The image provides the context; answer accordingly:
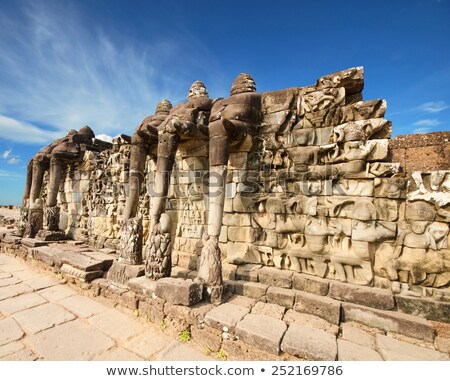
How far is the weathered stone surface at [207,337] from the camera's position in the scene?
2.71 m

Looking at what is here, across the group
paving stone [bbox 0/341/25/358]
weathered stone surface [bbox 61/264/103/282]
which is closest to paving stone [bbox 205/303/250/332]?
paving stone [bbox 0/341/25/358]

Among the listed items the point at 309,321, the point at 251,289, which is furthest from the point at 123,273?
the point at 309,321

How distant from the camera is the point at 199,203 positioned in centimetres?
504

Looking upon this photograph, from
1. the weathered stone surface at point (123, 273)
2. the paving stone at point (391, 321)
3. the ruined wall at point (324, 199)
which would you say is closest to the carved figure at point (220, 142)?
the ruined wall at point (324, 199)

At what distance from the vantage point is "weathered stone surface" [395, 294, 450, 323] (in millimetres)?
2758

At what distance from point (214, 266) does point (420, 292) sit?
9.36 feet

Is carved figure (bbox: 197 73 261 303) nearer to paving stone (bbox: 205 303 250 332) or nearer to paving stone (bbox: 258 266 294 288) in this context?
paving stone (bbox: 205 303 250 332)

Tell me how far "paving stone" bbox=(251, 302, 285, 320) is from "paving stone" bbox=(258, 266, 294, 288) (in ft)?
1.21

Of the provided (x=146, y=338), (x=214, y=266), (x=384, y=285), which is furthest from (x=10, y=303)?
(x=384, y=285)

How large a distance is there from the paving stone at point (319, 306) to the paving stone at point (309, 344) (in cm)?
39

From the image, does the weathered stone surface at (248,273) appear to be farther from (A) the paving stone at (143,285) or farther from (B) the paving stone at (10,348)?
(B) the paving stone at (10,348)

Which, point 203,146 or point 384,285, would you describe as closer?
point 384,285

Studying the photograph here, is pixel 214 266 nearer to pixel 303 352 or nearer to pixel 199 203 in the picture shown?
pixel 303 352

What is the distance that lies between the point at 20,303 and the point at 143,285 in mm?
2419
